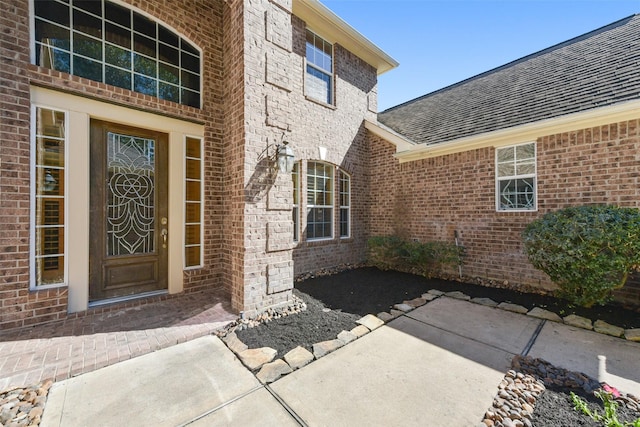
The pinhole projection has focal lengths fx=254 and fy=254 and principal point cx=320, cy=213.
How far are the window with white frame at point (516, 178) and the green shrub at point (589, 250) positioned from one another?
A: 3.51ft

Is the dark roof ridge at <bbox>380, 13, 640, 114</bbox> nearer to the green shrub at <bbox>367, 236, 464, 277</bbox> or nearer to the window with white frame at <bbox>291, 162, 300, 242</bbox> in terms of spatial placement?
the green shrub at <bbox>367, 236, 464, 277</bbox>

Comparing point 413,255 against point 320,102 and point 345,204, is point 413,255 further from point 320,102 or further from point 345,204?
point 320,102

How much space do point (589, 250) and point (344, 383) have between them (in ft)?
13.8

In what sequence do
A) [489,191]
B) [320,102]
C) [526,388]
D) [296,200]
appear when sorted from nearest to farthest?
[526,388], [489,191], [296,200], [320,102]

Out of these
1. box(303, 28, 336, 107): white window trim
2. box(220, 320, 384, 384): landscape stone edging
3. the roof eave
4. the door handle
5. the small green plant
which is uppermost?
the roof eave

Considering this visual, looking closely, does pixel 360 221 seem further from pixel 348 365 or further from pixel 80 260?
pixel 80 260

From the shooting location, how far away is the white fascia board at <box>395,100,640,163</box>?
14.1ft

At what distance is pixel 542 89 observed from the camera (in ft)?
20.6

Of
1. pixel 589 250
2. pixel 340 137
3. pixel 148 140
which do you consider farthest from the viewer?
pixel 340 137

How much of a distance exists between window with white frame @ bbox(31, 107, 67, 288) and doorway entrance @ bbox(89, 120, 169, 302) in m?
0.32

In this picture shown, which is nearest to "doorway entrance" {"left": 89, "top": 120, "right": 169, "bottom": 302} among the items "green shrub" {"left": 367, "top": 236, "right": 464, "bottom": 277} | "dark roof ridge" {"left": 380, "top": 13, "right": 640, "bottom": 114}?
"green shrub" {"left": 367, "top": 236, "right": 464, "bottom": 277}

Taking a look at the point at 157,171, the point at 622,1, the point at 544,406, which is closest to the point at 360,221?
the point at 157,171

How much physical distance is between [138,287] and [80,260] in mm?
880

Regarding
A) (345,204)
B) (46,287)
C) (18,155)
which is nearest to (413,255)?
(345,204)
